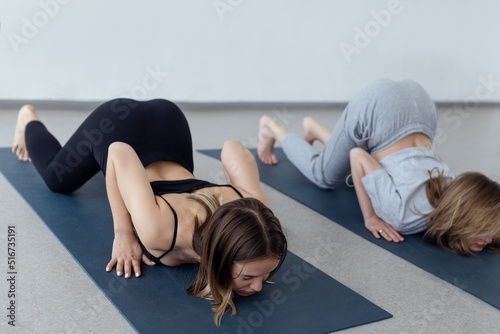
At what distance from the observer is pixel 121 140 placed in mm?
2297

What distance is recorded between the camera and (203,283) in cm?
176

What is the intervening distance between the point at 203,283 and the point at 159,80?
3493mm

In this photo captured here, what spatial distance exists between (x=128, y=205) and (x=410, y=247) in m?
1.37

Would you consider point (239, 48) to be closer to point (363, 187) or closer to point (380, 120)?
Answer: point (380, 120)

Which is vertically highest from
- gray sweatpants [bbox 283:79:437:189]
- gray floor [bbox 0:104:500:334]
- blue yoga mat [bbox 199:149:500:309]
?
gray sweatpants [bbox 283:79:437:189]

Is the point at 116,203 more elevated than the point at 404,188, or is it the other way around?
the point at 116,203

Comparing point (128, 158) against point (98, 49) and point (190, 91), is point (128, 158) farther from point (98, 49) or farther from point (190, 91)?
point (190, 91)

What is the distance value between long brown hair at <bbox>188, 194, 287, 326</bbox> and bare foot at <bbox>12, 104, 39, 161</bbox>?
1761 mm

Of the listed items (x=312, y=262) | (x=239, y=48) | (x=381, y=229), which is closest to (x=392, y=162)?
(x=381, y=229)

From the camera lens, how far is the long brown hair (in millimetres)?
1562

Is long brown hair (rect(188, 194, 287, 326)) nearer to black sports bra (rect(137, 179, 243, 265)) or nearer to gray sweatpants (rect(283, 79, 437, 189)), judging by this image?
black sports bra (rect(137, 179, 243, 265))

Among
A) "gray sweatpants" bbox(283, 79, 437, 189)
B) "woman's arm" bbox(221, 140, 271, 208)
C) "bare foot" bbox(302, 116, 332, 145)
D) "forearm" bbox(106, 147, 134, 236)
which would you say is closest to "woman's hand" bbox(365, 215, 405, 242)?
"gray sweatpants" bbox(283, 79, 437, 189)

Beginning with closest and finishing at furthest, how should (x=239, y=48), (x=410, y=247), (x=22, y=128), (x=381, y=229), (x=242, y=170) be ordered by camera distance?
(x=242, y=170)
(x=410, y=247)
(x=381, y=229)
(x=22, y=128)
(x=239, y=48)

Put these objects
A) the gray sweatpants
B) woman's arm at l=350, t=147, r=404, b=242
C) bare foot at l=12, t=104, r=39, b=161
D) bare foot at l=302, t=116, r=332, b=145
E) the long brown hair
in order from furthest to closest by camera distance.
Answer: bare foot at l=302, t=116, r=332, b=145, bare foot at l=12, t=104, r=39, b=161, the gray sweatpants, woman's arm at l=350, t=147, r=404, b=242, the long brown hair
